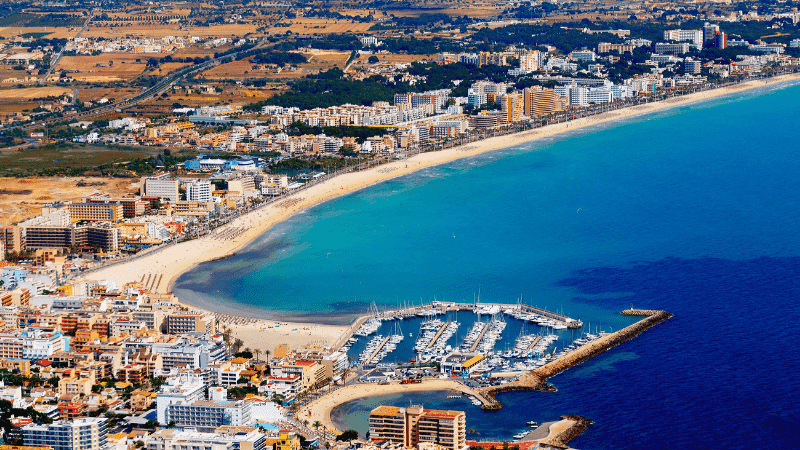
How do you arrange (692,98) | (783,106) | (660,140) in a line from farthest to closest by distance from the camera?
(692,98), (783,106), (660,140)

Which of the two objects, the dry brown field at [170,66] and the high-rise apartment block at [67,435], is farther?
the dry brown field at [170,66]

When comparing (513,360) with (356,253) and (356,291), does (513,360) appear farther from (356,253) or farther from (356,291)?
(356,253)

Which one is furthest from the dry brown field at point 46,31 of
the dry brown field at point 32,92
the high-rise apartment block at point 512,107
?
the high-rise apartment block at point 512,107

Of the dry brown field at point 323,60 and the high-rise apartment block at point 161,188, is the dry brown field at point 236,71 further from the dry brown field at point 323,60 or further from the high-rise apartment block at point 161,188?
the high-rise apartment block at point 161,188

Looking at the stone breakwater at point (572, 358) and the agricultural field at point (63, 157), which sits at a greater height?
the stone breakwater at point (572, 358)

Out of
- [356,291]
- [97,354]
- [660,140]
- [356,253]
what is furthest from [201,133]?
A: [97,354]

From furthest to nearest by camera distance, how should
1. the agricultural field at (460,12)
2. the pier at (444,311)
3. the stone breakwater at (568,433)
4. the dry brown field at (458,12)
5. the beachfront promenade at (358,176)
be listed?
1. the dry brown field at (458,12)
2. the agricultural field at (460,12)
3. the beachfront promenade at (358,176)
4. the pier at (444,311)
5. the stone breakwater at (568,433)

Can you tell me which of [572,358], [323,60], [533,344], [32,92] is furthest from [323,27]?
[572,358]
